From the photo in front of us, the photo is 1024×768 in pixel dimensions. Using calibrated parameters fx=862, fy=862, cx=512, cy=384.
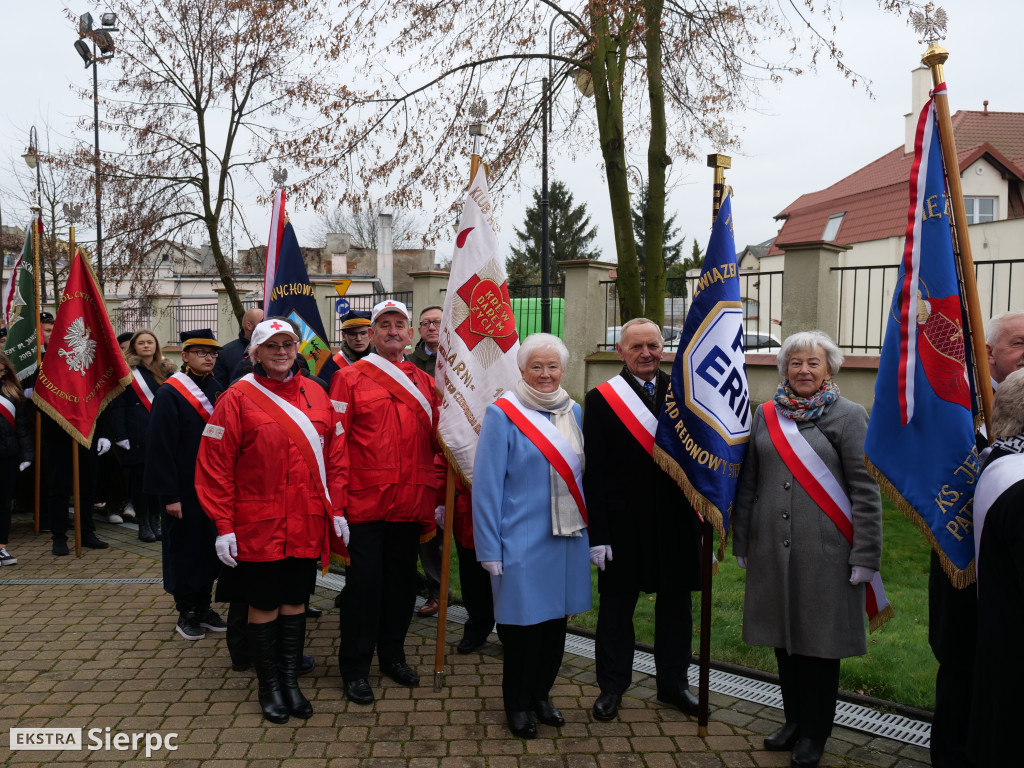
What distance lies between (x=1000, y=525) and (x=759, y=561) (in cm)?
139

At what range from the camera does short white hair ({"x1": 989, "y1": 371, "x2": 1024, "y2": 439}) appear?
2.80m

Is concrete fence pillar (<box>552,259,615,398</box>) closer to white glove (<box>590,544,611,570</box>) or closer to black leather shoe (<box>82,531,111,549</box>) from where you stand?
black leather shoe (<box>82,531,111,549</box>)

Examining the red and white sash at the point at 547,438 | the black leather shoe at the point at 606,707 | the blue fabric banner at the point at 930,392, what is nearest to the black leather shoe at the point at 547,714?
the black leather shoe at the point at 606,707

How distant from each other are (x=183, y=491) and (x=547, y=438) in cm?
267

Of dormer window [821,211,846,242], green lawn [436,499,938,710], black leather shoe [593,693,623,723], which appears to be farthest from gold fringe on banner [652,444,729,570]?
dormer window [821,211,846,242]

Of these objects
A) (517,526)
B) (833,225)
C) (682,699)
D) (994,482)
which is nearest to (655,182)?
(517,526)

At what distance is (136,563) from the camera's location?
24.7ft

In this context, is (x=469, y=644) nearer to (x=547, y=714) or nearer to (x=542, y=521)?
(x=547, y=714)

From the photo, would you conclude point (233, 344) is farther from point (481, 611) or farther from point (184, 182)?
point (184, 182)

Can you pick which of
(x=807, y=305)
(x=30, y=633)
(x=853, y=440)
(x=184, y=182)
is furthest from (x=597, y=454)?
(x=184, y=182)

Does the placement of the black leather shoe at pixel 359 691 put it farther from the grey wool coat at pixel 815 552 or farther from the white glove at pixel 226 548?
the grey wool coat at pixel 815 552

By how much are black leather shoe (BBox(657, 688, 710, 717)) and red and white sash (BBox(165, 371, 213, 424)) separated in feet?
10.8

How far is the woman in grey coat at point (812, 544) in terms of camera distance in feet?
12.3

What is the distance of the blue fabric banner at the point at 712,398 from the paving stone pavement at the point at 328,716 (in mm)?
1059
